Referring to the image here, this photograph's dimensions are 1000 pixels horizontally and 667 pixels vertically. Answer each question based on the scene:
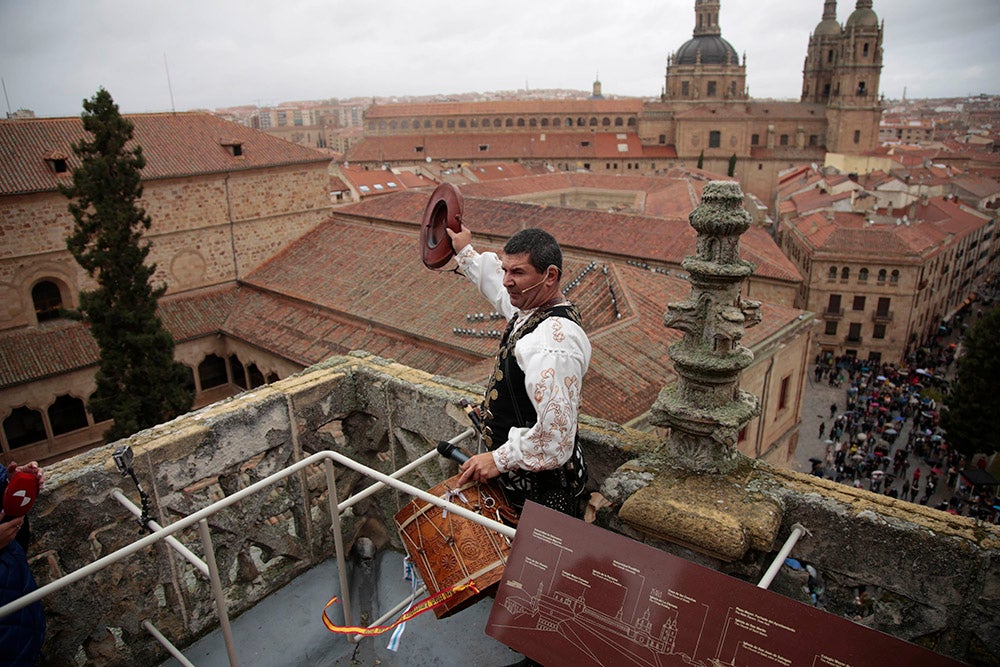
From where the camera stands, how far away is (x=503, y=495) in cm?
328

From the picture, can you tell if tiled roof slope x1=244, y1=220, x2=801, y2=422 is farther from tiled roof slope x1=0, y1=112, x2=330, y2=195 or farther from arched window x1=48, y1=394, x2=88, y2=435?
arched window x1=48, y1=394, x2=88, y2=435

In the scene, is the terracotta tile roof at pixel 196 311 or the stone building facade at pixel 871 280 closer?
the terracotta tile roof at pixel 196 311

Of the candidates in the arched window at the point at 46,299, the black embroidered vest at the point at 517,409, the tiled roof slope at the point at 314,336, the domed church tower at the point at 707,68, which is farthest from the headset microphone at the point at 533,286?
the domed church tower at the point at 707,68

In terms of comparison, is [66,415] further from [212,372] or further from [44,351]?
[212,372]

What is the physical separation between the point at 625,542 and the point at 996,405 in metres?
26.4

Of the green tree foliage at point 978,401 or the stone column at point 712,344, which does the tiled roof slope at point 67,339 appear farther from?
the green tree foliage at point 978,401

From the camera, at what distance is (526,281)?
329 centimetres

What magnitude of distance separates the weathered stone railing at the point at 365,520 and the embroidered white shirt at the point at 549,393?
52cm

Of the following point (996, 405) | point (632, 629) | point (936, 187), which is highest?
point (632, 629)

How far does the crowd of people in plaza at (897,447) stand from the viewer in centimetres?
2173

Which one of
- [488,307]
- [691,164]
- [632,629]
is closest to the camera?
[632,629]

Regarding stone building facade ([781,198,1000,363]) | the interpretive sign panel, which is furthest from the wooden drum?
stone building facade ([781,198,1000,363])

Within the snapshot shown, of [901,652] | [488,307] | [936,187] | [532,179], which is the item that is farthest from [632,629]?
[936,187]

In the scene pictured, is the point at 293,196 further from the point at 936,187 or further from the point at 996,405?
the point at 936,187
